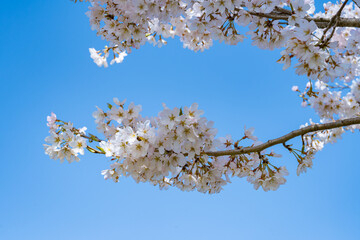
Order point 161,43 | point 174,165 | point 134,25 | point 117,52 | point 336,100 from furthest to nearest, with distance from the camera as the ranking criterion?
point 336,100
point 161,43
point 117,52
point 134,25
point 174,165

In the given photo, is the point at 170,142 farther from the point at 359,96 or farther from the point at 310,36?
the point at 359,96

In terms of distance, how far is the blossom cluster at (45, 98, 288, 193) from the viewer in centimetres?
269

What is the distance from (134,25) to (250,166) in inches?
97.7

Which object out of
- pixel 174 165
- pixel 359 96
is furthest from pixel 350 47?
pixel 174 165

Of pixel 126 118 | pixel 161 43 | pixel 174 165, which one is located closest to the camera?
pixel 174 165

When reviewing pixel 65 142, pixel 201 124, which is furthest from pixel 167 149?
pixel 65 142

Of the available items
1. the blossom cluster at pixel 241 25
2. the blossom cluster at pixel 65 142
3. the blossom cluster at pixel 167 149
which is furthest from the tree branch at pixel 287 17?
the blossom cluster at pixel 65 142

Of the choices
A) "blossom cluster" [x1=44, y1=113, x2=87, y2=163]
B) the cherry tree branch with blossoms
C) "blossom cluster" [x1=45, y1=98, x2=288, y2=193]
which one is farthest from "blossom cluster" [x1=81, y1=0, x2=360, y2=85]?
"blossom cluster" [x1=44, y1=113, x2=87, y2=163]

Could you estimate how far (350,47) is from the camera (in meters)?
5.55

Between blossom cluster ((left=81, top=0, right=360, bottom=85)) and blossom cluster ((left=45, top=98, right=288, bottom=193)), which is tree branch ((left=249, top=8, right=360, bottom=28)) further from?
blossom cluster ((left=45, top=98, right=288, bottom=193))

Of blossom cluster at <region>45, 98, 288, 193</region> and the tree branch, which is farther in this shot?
the tree branch

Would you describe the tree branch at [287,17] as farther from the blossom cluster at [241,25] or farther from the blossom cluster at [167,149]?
the blossom cluster at [167,149]

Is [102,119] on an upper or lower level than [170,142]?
upper

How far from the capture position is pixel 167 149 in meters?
2.75
